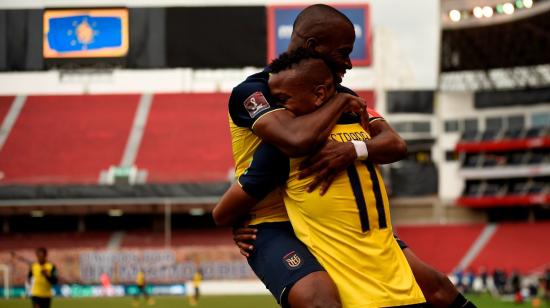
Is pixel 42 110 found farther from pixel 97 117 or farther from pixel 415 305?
pixel 415 305

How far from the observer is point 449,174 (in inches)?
1973

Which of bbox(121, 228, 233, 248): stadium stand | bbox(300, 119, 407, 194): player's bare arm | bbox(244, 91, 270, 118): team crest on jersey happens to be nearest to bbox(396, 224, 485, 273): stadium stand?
bbox(121, 228, 233, 248): stadium stand

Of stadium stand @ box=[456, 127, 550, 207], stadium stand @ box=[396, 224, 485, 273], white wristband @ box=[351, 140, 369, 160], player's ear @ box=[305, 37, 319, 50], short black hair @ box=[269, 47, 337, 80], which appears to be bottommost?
stadium stand @ box=[396, 224, 485, 273]

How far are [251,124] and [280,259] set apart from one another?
67cm

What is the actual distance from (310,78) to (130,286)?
34.7 metres

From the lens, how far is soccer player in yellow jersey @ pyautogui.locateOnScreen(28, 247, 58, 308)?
55.7 feet

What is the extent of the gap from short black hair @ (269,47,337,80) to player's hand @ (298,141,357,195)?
368 mm

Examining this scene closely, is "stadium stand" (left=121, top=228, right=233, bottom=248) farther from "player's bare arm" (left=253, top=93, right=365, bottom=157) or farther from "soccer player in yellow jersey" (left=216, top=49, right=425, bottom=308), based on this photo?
"player's bare arm" (left=253, top=93, right=365, bottom=157)

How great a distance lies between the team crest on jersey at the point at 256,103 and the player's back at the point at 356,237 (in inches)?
11.6

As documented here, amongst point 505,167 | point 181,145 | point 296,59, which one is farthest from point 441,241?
point 296,59

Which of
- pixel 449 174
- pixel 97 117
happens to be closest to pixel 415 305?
pixel 97 117

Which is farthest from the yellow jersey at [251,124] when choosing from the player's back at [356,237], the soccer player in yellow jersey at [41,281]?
the soccer player in yellow jersey at [41,281]

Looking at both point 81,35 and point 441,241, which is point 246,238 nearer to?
point 81,35

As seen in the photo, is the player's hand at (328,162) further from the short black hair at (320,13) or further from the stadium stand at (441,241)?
the stadium stand at (441,241)
